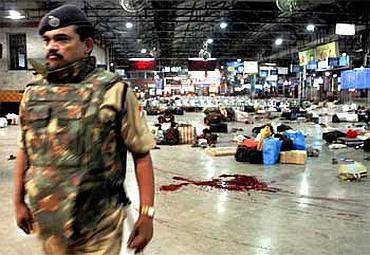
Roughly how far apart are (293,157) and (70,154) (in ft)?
23.9

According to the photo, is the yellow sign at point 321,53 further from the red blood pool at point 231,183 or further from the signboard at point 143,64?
the red blood pool at point 231,183

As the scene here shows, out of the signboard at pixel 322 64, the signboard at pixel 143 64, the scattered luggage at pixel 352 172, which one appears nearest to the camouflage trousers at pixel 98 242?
the scattered luggage at pixel 352 172

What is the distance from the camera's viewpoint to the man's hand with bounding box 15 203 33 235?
6.00 ft

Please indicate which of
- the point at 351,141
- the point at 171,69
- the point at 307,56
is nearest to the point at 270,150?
the point at 351,141

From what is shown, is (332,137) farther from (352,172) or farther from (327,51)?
(327,51)

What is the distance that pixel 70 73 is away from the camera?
164cm

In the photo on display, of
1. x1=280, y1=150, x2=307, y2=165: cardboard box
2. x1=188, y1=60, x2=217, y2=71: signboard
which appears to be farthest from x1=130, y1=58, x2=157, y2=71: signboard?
x1=280, y1=150, x2=307, y2=165: cardboard box

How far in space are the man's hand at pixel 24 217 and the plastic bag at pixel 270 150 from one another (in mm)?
6833

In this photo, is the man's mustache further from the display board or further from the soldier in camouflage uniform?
the display board

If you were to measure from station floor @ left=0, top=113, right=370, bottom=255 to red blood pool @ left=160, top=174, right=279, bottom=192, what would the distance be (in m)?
0.15

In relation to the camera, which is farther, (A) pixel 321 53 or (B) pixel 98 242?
(A) pixel 321 53

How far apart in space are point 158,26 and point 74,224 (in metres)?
22.9

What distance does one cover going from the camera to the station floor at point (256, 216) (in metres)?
3.85

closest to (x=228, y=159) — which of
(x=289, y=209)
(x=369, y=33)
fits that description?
(x=289, y=209)
